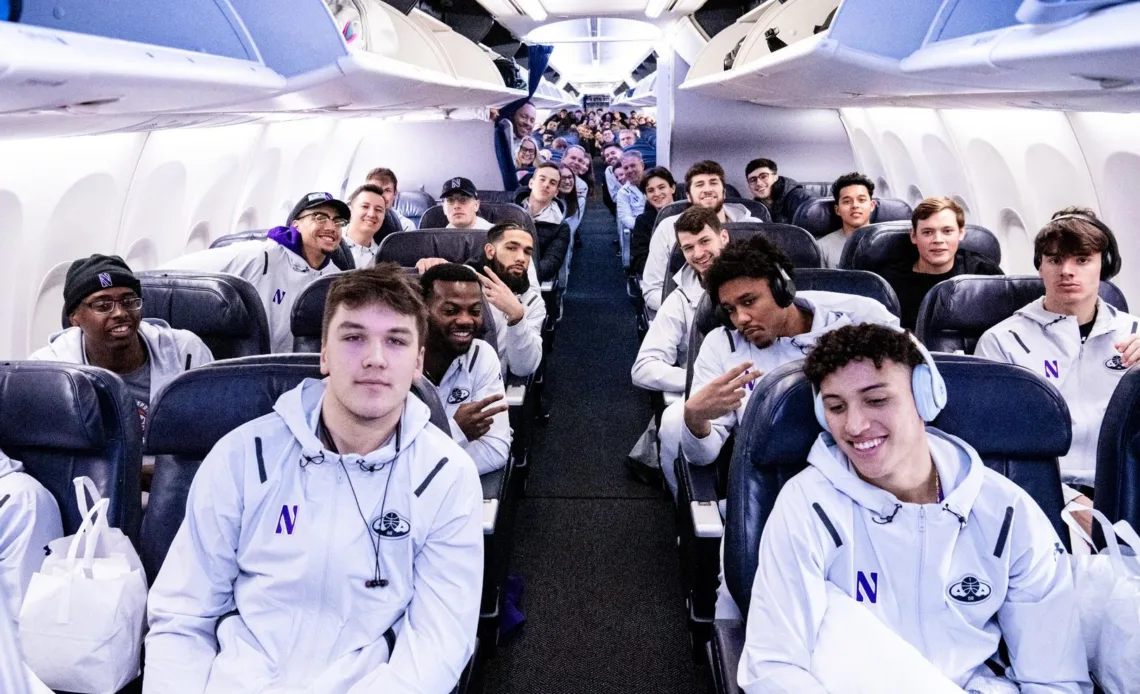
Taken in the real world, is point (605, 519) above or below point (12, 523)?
below

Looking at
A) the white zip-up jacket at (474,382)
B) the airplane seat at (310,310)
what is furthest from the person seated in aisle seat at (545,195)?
the white zip-up jacket at (474,382)

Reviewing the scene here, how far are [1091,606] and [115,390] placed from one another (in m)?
2.53

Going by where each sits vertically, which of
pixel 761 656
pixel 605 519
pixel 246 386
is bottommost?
pixel 605 519

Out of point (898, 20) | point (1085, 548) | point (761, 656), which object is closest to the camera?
point (761, 656)

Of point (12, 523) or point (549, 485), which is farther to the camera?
point (549, 485)

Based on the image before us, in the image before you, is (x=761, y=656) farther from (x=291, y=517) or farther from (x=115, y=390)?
(x=115, y=390)

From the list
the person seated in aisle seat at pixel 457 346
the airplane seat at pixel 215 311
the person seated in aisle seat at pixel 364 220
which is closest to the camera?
the person seated in aisle seat at pixel 457 346

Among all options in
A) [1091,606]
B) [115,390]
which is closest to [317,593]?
[115,390]

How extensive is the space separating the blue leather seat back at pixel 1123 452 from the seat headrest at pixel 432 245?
340 cm

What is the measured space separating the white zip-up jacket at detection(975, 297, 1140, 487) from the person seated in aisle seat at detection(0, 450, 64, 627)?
3271mm

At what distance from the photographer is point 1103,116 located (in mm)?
4375

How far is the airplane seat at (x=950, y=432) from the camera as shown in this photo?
1.99 metres

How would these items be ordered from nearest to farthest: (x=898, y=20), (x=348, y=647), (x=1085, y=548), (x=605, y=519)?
(x=348, y=647) → (x=1085, y=548) → (x=898, y=20) → (x=605, y=519)

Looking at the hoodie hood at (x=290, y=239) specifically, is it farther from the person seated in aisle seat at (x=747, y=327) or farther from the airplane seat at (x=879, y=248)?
the airplane seat at (x=879, y=248)
